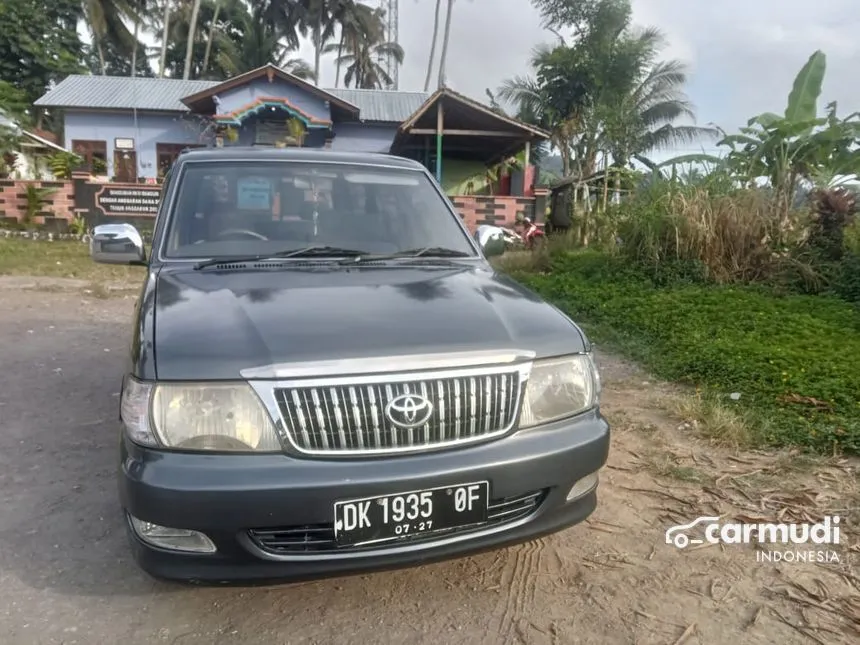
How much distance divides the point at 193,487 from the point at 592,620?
1498 mm

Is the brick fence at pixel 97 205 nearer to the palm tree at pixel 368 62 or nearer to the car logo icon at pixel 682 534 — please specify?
the car logo icon at pixel 682 534

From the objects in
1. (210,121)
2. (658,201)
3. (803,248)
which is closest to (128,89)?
(210,121)

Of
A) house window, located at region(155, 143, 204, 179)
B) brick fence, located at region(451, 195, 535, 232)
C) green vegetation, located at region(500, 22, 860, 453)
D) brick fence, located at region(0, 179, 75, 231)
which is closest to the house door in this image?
house window, located at region(155, 143, 204, 179)

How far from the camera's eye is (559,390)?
244cm

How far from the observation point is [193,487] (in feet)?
6.48

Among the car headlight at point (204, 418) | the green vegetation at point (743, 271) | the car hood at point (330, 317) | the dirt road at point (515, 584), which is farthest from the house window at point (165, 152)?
the car headlight at point (204, 418)

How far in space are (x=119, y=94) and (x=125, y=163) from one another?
8.97ft

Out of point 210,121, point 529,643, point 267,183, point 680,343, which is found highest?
point 210,121

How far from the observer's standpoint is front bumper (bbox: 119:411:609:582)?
198cm

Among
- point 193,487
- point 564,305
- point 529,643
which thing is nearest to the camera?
point 193,487

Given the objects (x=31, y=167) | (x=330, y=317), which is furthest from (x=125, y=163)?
(x=330, y=317)

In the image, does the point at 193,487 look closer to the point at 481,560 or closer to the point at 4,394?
the point at 481,560

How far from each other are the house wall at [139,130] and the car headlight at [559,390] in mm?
23327

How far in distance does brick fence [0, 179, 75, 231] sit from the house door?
26.2 ft
